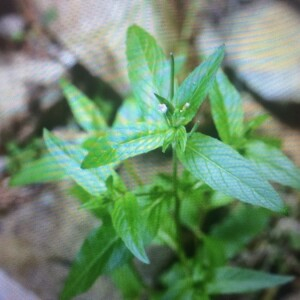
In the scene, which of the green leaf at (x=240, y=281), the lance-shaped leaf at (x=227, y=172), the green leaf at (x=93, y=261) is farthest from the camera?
the green leaf at (x=240, y=281)

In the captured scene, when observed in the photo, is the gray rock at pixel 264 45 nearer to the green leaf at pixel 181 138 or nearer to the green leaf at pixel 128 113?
the green leaf at pixel 128 113

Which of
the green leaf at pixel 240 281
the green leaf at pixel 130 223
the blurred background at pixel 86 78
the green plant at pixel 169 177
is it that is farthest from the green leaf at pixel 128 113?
the green leaf at pixel 240 281

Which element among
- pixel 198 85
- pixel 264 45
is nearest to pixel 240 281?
pixel 198 85

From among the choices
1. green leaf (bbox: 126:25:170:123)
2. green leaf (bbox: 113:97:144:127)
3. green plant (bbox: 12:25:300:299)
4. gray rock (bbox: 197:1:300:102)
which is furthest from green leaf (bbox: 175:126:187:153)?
gray rock (bbox: 197:1:300:102)

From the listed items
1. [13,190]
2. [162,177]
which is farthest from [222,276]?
[13,190]

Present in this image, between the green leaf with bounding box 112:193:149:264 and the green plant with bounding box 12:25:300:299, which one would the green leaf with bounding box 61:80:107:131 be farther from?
the green leaf with bounding box 112:193:149:264

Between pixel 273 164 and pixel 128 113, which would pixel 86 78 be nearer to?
pixel 128 113

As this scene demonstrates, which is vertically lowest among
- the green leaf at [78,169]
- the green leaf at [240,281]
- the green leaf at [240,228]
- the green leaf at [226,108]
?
the green leaf at [240,228]

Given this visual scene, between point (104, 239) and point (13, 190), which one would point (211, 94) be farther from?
point (13, 190)

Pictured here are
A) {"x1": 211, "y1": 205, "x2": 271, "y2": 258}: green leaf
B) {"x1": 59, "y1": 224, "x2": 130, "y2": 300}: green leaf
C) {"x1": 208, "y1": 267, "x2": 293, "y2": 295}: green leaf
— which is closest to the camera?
{"x1": 59, "y1": 224, "x2": 130, "y2": 300}: green leaf
